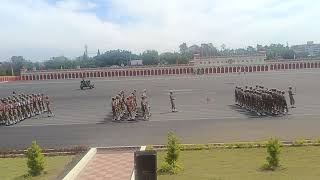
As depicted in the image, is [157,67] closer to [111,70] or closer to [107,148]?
[111,70]

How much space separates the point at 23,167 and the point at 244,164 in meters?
5.66

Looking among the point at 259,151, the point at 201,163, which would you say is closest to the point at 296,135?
the point at 259,151

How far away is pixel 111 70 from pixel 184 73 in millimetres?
13345

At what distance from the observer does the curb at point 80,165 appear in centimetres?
1093

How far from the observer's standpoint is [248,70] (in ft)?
298

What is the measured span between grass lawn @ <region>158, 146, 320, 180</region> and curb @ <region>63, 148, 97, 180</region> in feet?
6.19

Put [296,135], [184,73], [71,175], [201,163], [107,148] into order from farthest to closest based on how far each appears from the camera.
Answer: [184,73] → [296,135] → [107,148] → [201,163] → [71,175]

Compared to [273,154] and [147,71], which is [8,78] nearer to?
[147,71]

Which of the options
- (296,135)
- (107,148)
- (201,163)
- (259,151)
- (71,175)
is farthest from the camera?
(296,135)

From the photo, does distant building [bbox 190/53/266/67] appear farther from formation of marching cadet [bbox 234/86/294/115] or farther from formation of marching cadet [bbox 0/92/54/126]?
formation of marching cadet [bbox 234/86/294/115]

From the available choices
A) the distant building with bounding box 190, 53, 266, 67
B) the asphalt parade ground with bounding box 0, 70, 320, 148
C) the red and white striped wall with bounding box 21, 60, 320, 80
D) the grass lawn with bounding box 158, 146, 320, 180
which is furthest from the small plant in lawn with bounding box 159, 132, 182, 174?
the distant building with bounding box 190, 53, 266, 67

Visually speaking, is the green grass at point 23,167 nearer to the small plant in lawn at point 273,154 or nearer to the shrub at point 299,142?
the small plant in lawn at point 273,154

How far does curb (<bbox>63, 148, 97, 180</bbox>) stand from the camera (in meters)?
10.9

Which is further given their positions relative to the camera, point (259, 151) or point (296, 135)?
point (296, 135)
